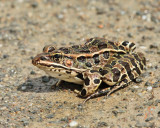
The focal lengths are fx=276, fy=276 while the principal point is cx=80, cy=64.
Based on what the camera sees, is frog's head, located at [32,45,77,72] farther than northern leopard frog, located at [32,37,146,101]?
No

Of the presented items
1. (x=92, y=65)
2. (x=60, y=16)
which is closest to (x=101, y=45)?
(x=92, y=65)

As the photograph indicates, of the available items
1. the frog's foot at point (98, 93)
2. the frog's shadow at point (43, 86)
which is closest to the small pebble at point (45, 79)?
the frog's shadow at point (43, 86)

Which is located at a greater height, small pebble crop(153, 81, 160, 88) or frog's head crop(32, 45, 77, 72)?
frog's head crop(32, 45, 77, 72)

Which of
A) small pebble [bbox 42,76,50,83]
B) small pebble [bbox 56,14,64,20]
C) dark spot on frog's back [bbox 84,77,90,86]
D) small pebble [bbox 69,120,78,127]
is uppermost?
small pebble [bbox 56,14,64,20]

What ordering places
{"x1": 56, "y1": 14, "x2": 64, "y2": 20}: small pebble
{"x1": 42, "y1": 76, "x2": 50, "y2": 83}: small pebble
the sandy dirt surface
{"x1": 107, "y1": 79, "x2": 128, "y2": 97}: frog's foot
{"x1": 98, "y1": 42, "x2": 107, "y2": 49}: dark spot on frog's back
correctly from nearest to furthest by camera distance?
the sandy dirt surface < {"x1": 107, "y1": 79, "x2": 128, "y2": 97}: frog's foot < {"x1": 98, "y1": 42, "x2": 107, "y2": 49}: dark spot on frog's back < {"x1": 42, "y1": 76, "x2": 50, "y2": 83}: small pebble < {"x1": 56, "y1": 14, "x2": 64, "y2": 20}: small pebble

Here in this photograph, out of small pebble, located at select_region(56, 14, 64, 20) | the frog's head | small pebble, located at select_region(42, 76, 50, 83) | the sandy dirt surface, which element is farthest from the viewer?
small pebble, located at select_region(56, 14, 64, 20)

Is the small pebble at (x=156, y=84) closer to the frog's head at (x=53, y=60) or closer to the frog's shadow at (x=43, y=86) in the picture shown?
the frog's shadow at (x=43, y=86)

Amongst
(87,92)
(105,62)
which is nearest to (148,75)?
(105,62)

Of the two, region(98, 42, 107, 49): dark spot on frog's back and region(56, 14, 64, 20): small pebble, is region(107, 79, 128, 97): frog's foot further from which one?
region(56, 14, 64, 20): small pebble

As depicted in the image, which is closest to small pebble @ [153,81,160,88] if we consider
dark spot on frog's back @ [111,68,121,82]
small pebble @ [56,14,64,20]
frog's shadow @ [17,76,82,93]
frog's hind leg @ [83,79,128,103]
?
frog's hind leg @ [83,79,128,103]
